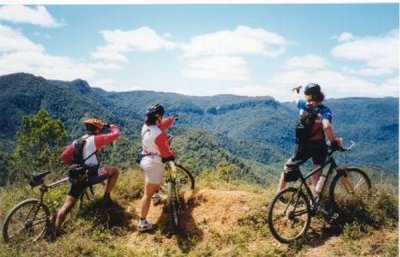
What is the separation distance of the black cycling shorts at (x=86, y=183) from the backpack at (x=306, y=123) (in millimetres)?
4105

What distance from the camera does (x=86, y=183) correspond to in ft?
28.0

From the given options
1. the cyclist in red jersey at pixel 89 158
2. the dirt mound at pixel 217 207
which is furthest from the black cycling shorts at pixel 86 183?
the dirt mound at pixel 217 207

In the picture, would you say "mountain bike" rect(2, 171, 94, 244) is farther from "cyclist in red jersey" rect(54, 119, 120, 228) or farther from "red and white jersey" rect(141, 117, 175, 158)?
"red and white jersey" rect(141, 117, 175, 158)

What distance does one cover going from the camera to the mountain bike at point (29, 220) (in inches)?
315

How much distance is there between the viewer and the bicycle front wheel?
7.86m

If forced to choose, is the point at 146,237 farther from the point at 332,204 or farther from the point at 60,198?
the point at 332,204

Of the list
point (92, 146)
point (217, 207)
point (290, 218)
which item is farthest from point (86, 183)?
point (290, 218)

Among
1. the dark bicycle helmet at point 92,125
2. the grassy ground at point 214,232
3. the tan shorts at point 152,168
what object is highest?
the dark bicycle helmet at point 92,125

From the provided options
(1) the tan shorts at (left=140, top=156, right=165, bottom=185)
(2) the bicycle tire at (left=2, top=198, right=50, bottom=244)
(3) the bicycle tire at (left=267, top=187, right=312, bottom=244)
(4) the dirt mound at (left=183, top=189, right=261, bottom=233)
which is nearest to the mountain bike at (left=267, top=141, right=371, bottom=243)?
(3) the bicycle tire at (left=267, top=187, right=312, bottom=244)

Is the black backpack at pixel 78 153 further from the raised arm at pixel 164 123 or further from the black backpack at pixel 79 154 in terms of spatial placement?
the raised arm at pixel 164 123

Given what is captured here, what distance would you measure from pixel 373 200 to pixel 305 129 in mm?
1921

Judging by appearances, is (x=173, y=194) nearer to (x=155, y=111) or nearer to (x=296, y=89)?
(x=155, y=111)

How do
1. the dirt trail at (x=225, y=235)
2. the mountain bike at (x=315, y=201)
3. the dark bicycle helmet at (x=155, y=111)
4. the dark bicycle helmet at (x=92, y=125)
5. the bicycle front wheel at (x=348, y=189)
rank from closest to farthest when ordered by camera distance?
the dirt trail at (x=225, y=235) < the mountain bike at (x=315, y=201) < the bicycle front wheel at (x=348, y=189) < the dark bicycle helmet at (x=155, y=111) < the dark bicycle helmet at (x=92, y=125)

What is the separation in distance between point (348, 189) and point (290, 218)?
1.45 metres
